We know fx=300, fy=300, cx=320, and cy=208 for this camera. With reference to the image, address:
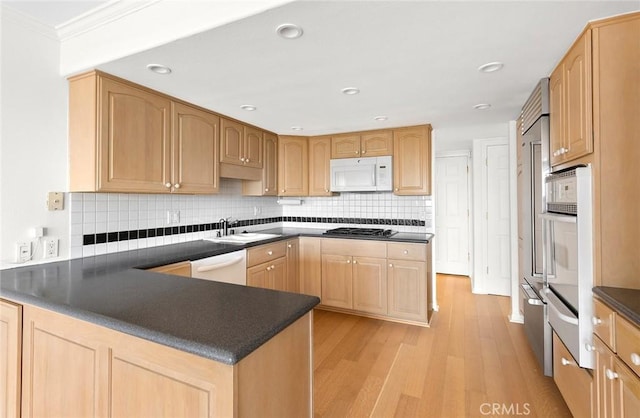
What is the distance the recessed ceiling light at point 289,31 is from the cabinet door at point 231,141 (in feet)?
5.31

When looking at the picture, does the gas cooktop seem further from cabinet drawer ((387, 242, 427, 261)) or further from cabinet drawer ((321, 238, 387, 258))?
cabinet drawer ((387, 242, 427, 261))

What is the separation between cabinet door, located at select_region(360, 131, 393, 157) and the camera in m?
3.46

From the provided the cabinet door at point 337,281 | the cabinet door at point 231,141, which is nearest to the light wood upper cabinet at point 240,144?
the cabinet door at point 231,141

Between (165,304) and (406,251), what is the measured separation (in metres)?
2.42

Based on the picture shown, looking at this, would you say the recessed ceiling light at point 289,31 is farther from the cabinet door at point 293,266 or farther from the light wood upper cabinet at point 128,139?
the cabinet door at point 293,266

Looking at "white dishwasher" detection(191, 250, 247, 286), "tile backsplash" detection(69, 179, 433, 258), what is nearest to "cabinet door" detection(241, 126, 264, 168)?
"tile backsplash" detection(69, 179, 433, 258)

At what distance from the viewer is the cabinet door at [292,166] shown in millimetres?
3869

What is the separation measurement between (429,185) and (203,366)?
2.99m

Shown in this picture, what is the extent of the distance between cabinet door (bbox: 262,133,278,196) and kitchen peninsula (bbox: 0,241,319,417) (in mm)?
2249

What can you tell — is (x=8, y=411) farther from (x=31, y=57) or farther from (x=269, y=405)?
(x=31, y=57)

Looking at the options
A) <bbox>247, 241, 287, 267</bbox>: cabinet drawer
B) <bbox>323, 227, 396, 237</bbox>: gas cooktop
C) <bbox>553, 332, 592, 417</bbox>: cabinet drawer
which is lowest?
<bbox>553, 332, 592, 417</bbox>: cabinet drawer

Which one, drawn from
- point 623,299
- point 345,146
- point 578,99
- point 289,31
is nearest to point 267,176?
point 345,146

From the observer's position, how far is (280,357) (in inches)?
38.6

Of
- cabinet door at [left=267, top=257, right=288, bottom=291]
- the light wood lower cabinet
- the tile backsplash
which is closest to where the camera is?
the light wood lower cabinet
